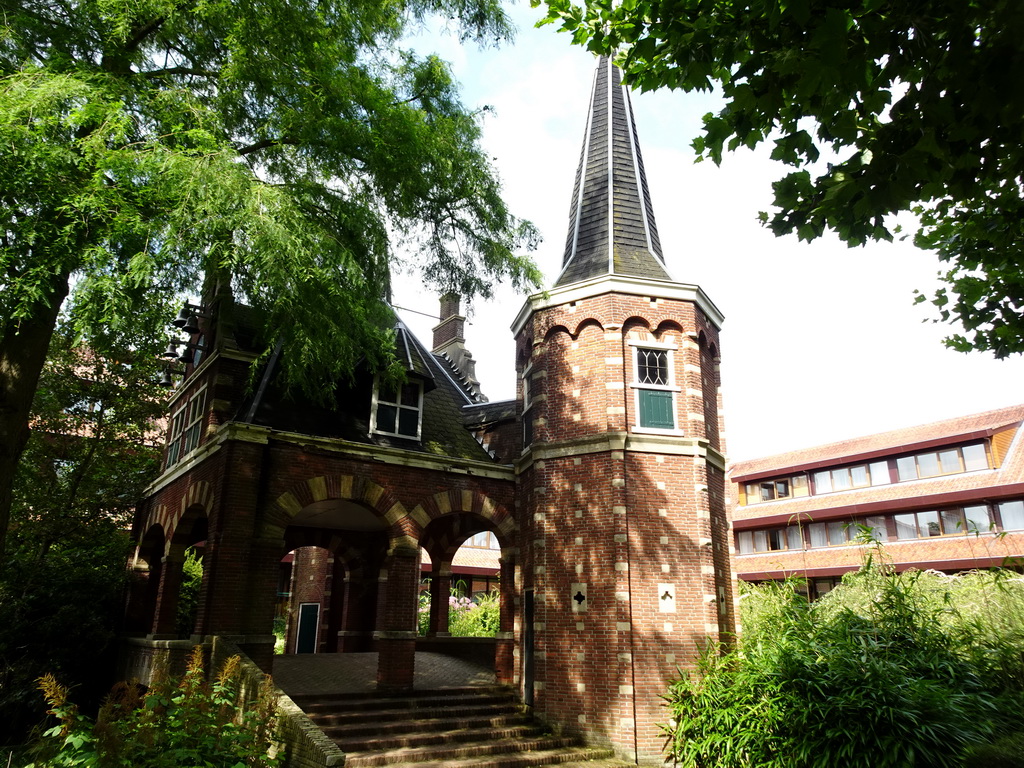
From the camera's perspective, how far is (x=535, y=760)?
12.2 m

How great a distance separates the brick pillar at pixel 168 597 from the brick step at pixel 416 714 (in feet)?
16.2

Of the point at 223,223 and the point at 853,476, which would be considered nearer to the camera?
the point at 223,223

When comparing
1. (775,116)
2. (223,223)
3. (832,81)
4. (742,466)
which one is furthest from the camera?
(742,466)

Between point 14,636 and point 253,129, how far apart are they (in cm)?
1332

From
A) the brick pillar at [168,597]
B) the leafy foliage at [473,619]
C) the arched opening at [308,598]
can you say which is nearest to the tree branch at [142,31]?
the brick pillar at [168,597]

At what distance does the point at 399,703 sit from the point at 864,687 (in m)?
8.19

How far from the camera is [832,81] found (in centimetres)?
515

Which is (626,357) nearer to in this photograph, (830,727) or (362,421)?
(362,421)

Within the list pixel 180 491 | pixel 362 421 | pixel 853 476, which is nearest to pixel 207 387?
pixel 180 491

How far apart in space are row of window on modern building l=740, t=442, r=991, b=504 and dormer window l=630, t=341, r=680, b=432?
2154cm

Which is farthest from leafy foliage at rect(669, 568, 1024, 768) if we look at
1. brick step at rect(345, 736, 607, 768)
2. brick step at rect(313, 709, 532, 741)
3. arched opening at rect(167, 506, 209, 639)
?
arched opening at rect(167, 506, 209, 639)

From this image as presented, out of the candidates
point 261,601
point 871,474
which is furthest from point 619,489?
point 871,474

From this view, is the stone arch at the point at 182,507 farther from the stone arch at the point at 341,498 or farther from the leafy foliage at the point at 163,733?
the leafy foliage at the point at 163,733

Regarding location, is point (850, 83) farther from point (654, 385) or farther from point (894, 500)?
point (894, 500)
